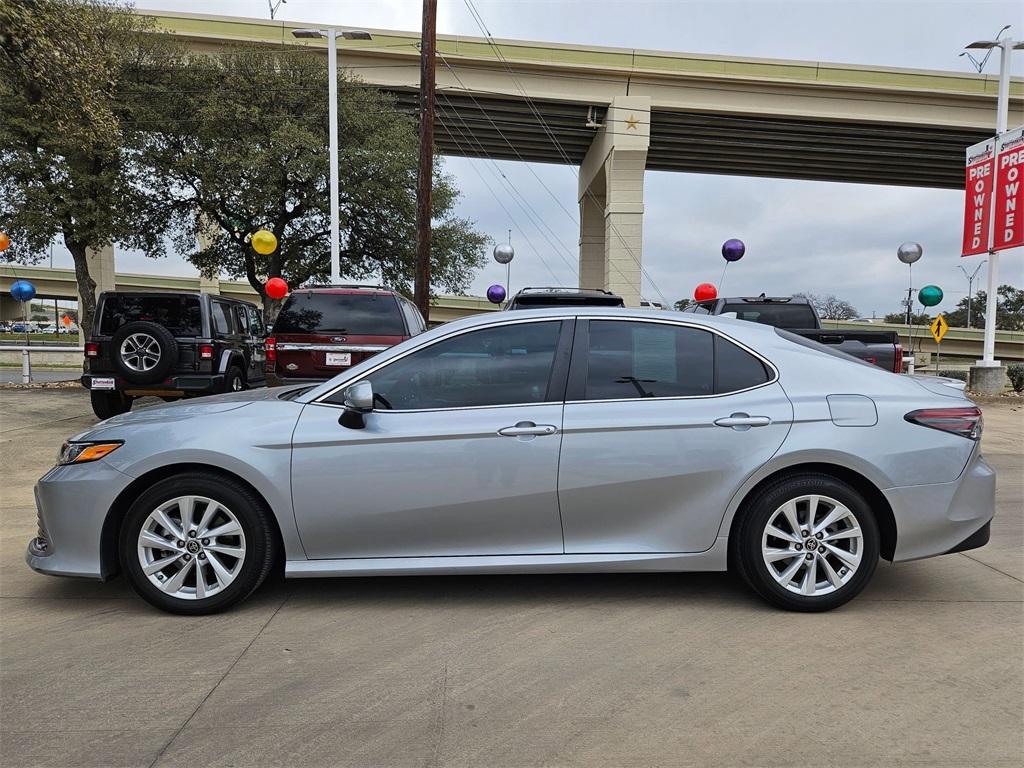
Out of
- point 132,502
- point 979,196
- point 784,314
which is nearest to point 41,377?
point 784,314

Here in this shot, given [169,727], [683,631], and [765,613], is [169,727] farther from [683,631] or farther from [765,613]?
[765,613]

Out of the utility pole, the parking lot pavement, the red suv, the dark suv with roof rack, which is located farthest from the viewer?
the utility pole

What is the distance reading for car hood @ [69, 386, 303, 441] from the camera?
12.6ft

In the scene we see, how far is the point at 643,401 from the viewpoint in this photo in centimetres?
380

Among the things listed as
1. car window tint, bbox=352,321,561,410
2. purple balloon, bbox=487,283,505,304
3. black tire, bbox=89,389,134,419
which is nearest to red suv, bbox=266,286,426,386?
black tire, bbox=89,389,134,419

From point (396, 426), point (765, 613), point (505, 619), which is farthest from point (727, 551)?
point (396, 426)

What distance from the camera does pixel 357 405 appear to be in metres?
3.60

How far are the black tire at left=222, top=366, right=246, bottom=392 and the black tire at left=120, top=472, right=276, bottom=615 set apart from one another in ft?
22.6

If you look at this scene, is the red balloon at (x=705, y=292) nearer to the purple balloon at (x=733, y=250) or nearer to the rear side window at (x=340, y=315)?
the purple balloon at (x=733, y=250)

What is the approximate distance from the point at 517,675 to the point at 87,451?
8.32 ft

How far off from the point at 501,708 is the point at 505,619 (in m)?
0.85

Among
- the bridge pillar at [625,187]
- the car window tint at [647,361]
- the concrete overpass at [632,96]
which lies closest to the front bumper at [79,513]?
the car window tint at [647,361]

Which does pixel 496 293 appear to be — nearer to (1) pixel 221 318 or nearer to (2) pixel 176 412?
(1) pixel 221 318

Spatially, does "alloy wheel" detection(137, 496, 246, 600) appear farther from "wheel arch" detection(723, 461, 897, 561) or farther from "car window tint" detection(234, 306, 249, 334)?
"car window tint" detection(234, 306, 249, 334)
